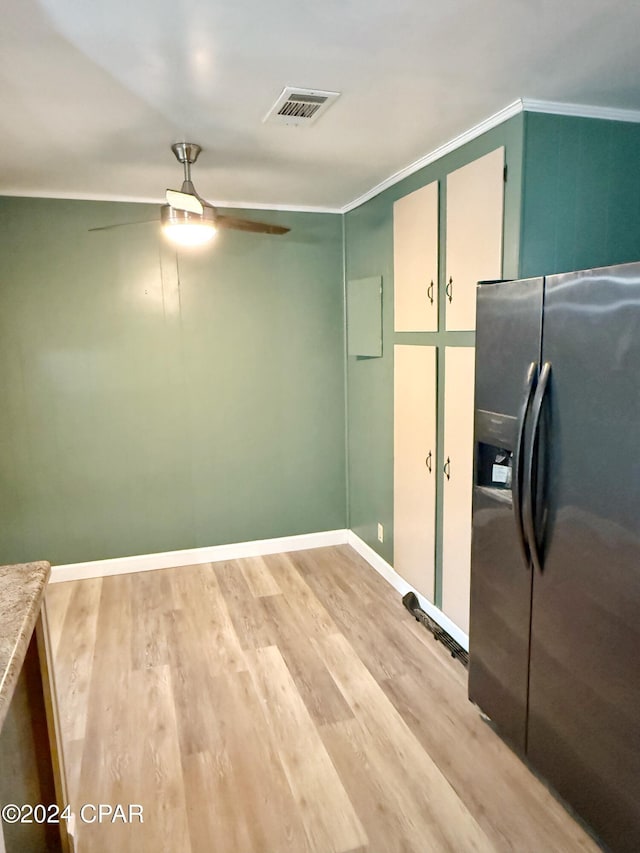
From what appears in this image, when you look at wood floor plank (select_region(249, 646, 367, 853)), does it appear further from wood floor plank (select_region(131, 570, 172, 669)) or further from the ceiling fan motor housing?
the ceiling fan motor housing

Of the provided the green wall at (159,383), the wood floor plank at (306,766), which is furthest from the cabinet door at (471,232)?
the wood floor plank at (306,766)

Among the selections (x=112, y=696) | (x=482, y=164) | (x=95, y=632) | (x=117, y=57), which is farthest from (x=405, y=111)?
(x=95, y=632)

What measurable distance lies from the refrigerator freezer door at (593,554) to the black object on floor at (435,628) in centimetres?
85

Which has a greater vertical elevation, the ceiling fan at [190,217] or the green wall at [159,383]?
the ceiling fan at [190,217]

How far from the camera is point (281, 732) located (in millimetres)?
2359

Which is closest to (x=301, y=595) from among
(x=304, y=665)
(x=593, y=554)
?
(x=304, y=665)

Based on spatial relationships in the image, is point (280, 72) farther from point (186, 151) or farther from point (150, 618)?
point (150, 618)

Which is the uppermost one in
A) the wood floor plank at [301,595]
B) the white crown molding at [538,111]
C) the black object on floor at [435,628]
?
the white crown molding at [538,111]

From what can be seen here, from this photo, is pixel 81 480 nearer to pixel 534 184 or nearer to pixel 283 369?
pixel 283 369

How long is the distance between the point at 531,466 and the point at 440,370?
1.14 metres

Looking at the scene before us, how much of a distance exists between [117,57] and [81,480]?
105 inches

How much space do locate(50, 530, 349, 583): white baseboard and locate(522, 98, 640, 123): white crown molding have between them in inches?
121

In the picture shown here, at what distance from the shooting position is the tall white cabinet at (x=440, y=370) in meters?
2.54

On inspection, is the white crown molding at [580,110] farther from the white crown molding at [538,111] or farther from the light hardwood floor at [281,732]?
the light hardwood floor at [281,732]
